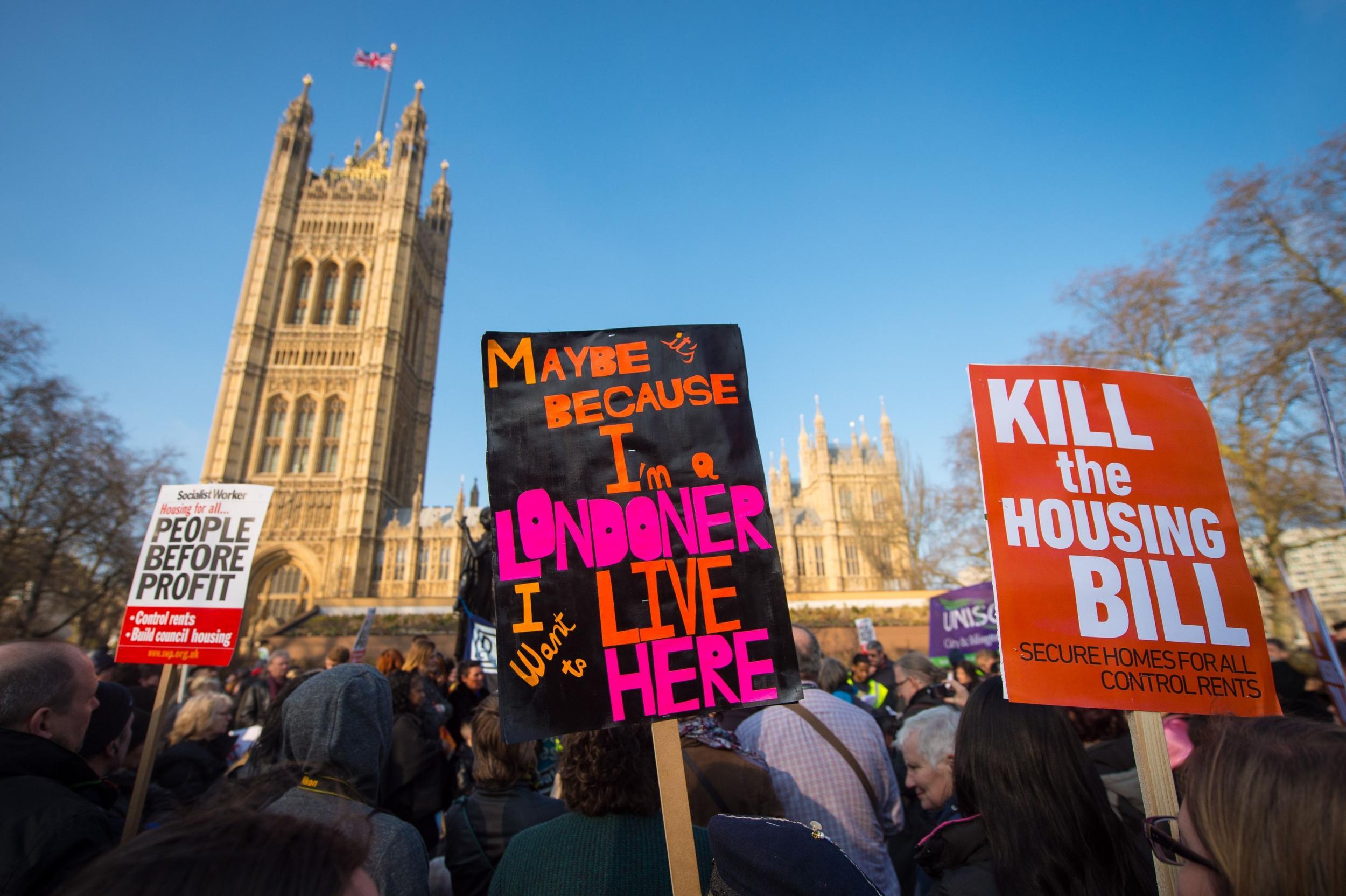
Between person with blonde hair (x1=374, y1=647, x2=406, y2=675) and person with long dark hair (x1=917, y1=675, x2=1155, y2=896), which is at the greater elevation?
person with blonde hair (x1=374, y1=647, x2=406, y2=675)

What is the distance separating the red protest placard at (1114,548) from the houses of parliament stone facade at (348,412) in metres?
32.5

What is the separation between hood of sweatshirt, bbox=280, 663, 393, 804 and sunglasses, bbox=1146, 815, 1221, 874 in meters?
2.13

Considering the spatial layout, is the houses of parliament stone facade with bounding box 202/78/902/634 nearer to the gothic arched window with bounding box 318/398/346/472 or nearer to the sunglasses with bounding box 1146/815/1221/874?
the gothic arched window with bounding box 318/398/346/472

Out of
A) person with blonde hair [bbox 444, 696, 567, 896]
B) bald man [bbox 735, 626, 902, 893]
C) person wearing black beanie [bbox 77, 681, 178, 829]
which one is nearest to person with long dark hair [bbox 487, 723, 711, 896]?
person with blonde hair [bbox 444, 696, 567, 896]

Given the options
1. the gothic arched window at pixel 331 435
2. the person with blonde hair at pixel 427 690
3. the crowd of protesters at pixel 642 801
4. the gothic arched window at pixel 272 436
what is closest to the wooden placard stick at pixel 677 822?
the crowd of protesters at pixel 642 801

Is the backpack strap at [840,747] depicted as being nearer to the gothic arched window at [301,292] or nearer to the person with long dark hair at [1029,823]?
the person with long dark hair at [1029,823]

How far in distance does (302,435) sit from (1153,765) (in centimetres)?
4229

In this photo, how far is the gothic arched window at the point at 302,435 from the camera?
37656 mm

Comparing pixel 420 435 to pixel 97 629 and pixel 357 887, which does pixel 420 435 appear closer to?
pixel 97 629

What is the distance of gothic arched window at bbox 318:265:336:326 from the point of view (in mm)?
41031

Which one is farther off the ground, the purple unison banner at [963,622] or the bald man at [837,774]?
the purple unison banner at [963,622]

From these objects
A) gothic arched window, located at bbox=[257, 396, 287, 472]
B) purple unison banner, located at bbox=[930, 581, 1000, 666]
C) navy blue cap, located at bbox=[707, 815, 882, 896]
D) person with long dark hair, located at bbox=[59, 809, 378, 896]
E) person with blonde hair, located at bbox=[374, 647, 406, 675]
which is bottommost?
navy blue cap, located at bbox=[707, 815, 882, 896]

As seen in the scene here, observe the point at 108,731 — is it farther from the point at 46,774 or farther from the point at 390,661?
the point at 390,661

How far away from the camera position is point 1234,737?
46.4 inches
